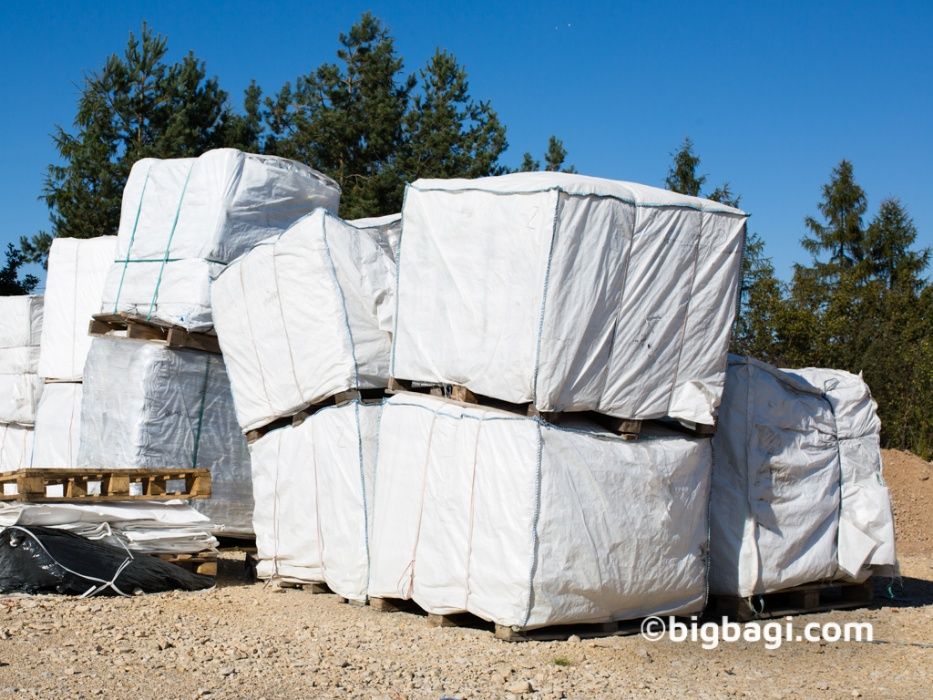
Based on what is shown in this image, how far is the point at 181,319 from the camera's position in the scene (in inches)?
315

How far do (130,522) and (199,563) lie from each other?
556mm

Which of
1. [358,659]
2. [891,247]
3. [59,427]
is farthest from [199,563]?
[891,247]

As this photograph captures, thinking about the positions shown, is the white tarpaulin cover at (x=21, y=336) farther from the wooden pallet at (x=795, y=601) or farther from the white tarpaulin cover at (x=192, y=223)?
the wooden pallet at (x=795, y=601)

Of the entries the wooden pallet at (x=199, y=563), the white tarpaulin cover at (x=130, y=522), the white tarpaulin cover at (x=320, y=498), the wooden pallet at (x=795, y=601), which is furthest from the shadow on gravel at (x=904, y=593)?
the white tarpaulin cover at (x=130, y=522)

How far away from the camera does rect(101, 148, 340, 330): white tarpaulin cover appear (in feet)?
26.5

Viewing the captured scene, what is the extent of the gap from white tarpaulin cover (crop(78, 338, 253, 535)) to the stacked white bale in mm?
2811

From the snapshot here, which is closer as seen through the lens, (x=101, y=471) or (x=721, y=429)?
(x=721, y=429)

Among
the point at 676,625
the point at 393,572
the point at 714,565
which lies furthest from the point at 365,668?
the point at 714,565

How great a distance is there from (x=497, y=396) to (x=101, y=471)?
3148mm

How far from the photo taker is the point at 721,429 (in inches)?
260

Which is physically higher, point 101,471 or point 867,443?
point 867,443

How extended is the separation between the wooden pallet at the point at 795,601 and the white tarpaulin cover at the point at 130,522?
349 centimetres

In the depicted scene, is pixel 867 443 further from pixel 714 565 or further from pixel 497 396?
pixel 497 396

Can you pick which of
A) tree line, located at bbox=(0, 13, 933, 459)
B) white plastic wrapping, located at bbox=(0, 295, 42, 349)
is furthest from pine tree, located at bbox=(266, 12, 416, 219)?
white plastic wrapping, located at bbox=(0, 295, 42, 349)
